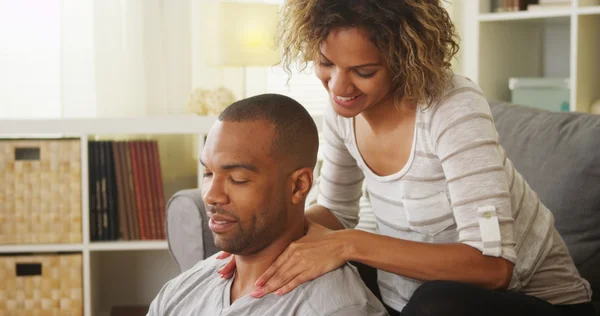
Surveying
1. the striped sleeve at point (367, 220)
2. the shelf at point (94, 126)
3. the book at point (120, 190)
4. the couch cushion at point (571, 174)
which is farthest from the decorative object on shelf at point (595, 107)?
the book at point (120, 190)

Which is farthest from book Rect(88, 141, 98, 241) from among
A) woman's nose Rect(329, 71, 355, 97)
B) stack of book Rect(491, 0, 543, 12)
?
woman's nose Rect(329, 71, 355, 97)

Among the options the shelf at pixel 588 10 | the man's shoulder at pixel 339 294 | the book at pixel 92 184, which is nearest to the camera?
the man's shoulder at pixel 339 294

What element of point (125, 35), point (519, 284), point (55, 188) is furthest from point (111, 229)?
point (519, 284)

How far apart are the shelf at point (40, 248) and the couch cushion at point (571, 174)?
5.20 feet

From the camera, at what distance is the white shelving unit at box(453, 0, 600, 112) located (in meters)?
2.73

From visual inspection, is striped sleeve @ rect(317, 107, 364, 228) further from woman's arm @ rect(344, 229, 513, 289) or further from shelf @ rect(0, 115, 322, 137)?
shelf @ rect(0, 115, 322, 137)

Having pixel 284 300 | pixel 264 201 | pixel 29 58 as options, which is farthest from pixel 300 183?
pixel 29 58

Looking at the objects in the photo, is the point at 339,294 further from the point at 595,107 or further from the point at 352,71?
the point at 595,107

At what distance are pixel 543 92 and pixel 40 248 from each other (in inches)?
70.7

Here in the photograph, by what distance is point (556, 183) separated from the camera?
71.4 inches

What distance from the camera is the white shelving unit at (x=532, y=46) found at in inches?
107

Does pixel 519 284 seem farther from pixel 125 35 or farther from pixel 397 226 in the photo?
pixel 125 35

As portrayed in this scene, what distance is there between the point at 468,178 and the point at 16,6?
7.52 ft

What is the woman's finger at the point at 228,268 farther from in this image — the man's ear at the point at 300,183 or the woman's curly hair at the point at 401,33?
the woman's curly hair at the point at 401,33
